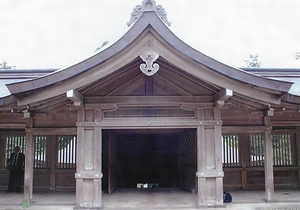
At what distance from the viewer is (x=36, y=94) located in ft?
18.3

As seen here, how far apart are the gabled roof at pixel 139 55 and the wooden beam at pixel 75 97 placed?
90mm

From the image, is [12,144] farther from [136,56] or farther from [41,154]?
[136,56]

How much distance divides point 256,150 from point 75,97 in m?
5.59

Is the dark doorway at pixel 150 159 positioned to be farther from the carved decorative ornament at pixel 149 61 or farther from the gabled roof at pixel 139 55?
the carved decorative ornament at pixel 149 61

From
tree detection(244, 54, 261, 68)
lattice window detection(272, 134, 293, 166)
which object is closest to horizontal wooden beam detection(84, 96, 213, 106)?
lattice window detection(272, 134, 293, 166)

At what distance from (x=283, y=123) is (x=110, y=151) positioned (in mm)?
Result: 4278

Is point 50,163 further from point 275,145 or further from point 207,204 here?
point 275,145

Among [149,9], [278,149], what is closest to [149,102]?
[149,9]

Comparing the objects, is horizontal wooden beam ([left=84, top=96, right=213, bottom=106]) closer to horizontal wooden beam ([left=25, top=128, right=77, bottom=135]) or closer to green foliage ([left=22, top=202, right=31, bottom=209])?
horizontal wooden beam ([left=25, top=128, right=77, bottom=135])

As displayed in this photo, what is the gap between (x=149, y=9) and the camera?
203 inches

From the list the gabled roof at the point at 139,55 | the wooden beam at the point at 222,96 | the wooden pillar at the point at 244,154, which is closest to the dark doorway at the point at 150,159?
the wooden pillar at the point at 244,154

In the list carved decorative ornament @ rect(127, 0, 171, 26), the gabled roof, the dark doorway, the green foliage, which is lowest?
the green foliage

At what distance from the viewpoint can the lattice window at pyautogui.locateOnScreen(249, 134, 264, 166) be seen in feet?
28.8

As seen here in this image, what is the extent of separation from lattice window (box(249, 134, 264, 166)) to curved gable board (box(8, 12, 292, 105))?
3.55 m
